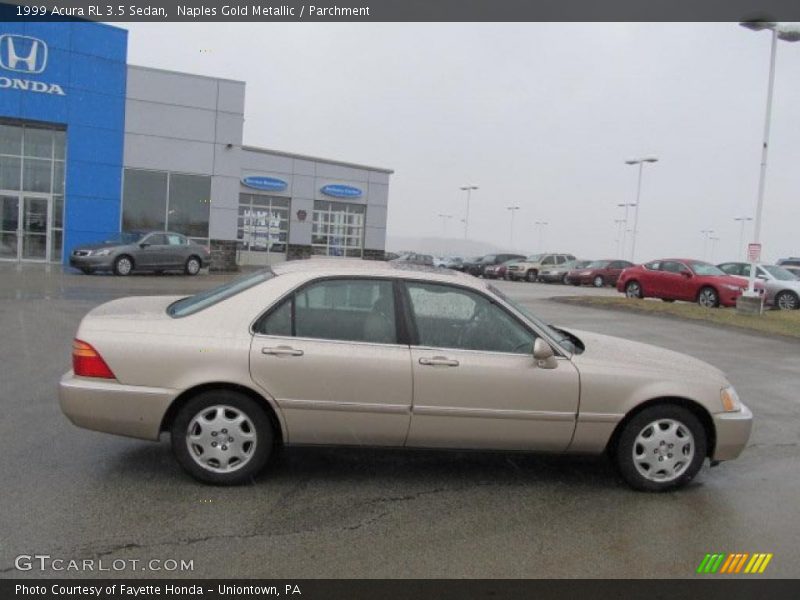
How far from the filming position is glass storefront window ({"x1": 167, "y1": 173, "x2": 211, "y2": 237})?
28266 mm

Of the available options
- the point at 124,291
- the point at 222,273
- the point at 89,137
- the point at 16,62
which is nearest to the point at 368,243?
the point at 222,273

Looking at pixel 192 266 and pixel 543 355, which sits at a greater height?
pixel 543 355

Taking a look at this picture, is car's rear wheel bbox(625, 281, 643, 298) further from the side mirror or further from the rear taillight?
the rear taillight

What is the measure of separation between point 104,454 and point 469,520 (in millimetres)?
2707

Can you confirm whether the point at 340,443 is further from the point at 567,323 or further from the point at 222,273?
the point at 222,273

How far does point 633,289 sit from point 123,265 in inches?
643

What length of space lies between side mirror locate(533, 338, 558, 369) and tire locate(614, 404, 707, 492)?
0.70 metres

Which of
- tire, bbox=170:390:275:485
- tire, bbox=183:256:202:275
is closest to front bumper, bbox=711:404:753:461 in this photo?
tire, bbox=170:390:275:485

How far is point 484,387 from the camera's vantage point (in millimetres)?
4750

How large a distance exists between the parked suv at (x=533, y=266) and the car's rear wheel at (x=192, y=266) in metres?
22.3

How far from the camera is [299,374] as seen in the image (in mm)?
4656

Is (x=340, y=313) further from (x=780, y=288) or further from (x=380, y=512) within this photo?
(x=780, y=288)

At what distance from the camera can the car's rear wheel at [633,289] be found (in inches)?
907

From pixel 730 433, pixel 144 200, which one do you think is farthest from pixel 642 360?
pixel 144 200
